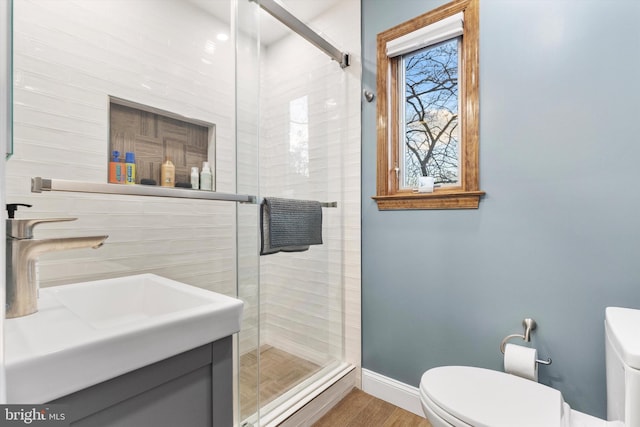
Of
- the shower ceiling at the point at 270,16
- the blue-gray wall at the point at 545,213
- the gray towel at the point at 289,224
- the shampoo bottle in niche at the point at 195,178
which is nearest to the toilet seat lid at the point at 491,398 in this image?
the blue-gray wall at the point at 545,213

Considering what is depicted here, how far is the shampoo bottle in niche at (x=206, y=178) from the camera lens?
5.27 feet

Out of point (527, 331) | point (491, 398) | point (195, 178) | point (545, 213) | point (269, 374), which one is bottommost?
point (269, 374)

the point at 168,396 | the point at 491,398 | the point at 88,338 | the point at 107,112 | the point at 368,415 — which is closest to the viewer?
the point at 88,338

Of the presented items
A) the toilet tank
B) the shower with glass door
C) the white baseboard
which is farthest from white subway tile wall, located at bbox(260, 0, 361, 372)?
the toilet tank

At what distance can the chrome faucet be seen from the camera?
0.76m

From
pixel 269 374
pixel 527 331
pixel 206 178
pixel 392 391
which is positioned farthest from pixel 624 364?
pixel 206 178

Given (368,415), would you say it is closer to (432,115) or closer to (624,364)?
(624,364)

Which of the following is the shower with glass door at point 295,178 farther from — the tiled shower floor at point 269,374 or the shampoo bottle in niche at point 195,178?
the shampoo bottle in niche at point 195,178

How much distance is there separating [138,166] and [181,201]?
9.5 inches

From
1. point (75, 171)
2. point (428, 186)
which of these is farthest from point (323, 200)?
point (75, 171)

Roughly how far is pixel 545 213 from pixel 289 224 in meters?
1.10

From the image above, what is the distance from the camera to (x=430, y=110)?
1.63 m

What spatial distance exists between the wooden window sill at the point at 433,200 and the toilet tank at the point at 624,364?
2.02 feet

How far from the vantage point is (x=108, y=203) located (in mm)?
1281
